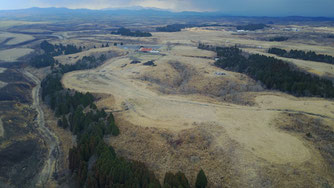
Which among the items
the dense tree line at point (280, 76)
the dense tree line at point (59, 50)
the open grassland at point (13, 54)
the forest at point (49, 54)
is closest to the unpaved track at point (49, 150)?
the forest at point (49, 54)

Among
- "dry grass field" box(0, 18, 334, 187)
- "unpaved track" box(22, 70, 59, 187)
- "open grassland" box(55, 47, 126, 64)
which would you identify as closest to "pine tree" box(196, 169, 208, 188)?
"dry grass field" box(0, 18, 334, 187)

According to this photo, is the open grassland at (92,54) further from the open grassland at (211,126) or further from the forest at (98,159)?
the forest at (98,159)

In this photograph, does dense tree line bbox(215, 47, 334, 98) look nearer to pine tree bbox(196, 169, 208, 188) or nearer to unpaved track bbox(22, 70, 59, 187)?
pine tree bbox(196, 169, 208, 188)

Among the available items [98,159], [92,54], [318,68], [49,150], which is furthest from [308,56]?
[49,150]

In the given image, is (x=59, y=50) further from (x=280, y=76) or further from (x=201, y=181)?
(x=201, y=181)

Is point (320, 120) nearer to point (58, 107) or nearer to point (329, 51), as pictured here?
point (58, 107)
